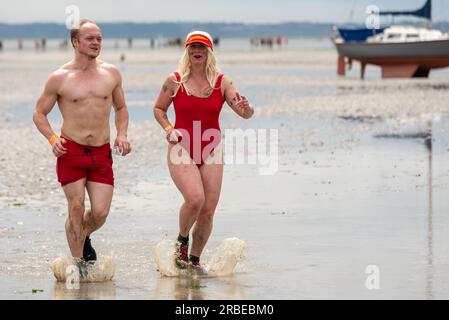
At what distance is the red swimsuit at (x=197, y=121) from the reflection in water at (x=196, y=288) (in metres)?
0.89

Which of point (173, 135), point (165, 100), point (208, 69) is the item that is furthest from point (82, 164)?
point (208, 69)

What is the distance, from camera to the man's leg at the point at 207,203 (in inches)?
362

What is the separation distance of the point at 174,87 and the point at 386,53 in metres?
44.5

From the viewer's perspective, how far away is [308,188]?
1402 centimetres

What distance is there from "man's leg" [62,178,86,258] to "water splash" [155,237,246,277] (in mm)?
593

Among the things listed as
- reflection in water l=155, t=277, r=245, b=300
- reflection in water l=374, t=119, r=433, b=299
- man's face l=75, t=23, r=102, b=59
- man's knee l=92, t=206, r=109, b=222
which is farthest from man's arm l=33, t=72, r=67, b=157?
reflection in water l=374, t=119, r=433, b=299

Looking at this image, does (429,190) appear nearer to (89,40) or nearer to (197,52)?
(197,52)

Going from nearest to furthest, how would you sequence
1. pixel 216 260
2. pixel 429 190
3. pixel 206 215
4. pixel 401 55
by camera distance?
pixel 206 215
pixel 216 260
pixel 429 190
pixel 401 55

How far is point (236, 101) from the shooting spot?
29.8 feet

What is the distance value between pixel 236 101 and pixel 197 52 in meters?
0.44

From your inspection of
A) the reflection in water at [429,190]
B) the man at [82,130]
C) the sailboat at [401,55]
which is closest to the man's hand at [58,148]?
the man at [82,130]

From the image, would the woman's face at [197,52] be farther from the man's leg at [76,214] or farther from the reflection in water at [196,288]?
the reflection in water at [196,288]

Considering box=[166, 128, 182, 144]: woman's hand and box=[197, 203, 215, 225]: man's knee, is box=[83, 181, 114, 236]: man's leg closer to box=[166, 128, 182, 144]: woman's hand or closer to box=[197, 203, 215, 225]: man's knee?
box=[166, 128, 182, 144]: woman's hand

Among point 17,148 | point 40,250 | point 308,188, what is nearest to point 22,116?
point 17,148
